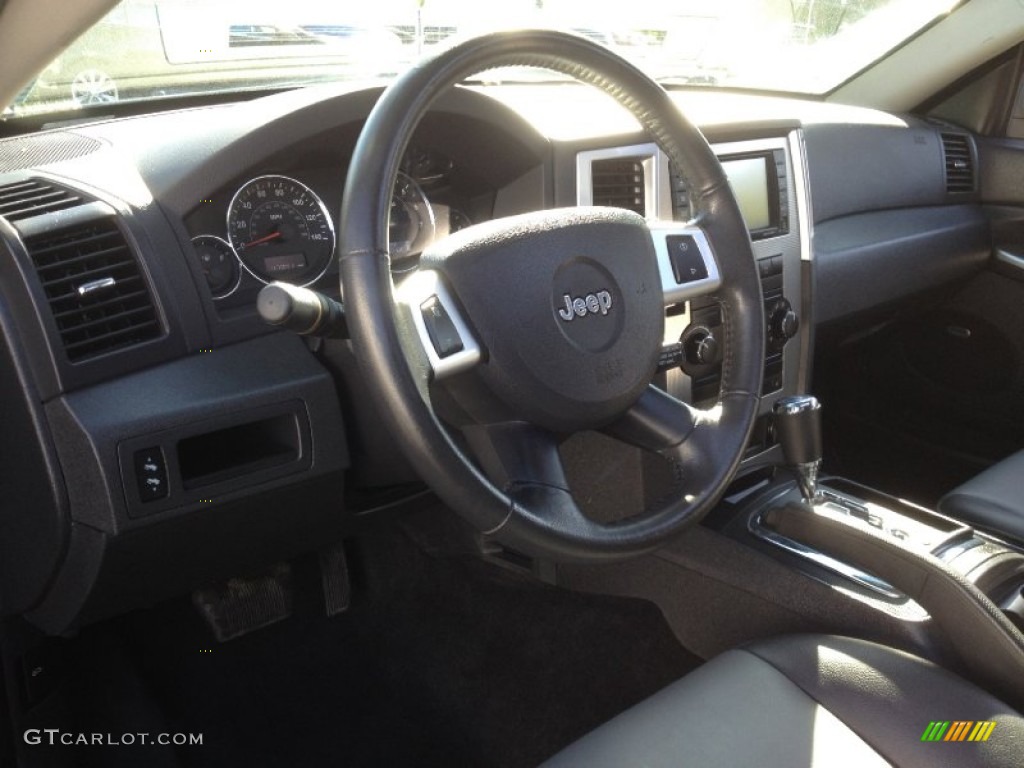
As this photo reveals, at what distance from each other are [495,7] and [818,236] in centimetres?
87

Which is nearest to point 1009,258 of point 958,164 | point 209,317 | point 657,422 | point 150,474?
point 958,164

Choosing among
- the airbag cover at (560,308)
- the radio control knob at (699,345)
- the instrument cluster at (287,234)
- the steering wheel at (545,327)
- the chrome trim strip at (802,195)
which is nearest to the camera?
the steering wheel at (545,327)

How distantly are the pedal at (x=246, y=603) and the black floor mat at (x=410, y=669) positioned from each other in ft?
0.13

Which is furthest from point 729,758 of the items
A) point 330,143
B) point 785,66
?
point 785,66

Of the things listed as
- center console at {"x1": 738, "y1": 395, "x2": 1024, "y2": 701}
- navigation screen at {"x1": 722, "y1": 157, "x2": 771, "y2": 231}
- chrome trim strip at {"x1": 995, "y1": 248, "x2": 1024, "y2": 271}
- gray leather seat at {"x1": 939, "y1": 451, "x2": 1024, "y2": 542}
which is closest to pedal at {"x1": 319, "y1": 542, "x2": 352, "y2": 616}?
center console at {"x1": 738, "y1": 395, "x2": 1024, "y2": 701}

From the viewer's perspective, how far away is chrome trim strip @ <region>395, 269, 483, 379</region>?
107cm

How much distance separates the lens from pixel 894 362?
2723 millimetres

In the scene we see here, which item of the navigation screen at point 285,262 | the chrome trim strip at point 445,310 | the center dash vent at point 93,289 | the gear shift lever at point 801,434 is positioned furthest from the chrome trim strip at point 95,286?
the gear shift lever at point 801,434

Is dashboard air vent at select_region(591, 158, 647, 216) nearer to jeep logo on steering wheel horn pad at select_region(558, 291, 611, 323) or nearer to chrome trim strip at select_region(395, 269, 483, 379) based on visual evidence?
jeep logo on steering wheel horn pad at select_region(558, 291, 611, 323)

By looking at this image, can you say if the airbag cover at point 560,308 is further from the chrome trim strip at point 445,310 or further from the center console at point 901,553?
the center console at point 901,553

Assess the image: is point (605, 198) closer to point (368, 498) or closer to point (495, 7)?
point (495, 7)

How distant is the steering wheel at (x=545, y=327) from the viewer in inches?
39.9

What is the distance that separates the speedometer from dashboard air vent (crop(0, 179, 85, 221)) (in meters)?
0.20

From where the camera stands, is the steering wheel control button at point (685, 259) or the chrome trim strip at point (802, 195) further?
the chrome trim strip at point (802, 195)
